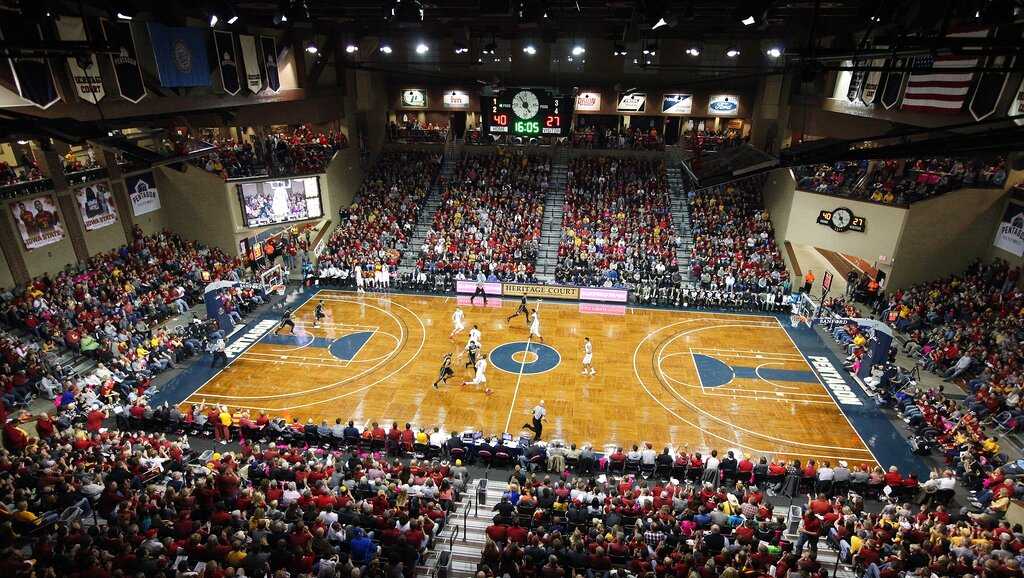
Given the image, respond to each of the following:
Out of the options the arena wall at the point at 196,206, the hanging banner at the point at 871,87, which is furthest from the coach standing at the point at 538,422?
the arena wall at the point at 196,206

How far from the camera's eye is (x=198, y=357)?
21.5m

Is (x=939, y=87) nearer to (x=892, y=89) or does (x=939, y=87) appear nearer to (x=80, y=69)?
(x=892, y=89)

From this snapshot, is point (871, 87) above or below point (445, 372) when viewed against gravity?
above

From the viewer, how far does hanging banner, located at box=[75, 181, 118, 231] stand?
24531 mm

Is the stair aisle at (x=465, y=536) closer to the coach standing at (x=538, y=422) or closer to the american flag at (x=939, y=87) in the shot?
the coach standing at (x=538, y=422)

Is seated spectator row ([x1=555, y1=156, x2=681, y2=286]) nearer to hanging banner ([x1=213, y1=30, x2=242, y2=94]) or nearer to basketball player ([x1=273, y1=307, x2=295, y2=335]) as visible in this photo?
basketball player ([x1=273, y1=307, x2=295, y2=335])

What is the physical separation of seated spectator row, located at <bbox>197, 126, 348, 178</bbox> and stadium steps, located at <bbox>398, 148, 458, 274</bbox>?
5776mm

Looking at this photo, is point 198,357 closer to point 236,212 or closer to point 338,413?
point 338,413

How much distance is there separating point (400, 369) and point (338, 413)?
323 cm

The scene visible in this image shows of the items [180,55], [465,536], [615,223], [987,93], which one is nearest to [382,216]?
[180,55]

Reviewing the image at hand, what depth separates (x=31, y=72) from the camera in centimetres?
1848

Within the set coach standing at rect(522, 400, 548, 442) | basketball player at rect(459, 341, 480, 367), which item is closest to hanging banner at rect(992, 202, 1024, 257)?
coach standing at rect(522, 400, 548, 442)

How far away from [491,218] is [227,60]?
1436 centimetres

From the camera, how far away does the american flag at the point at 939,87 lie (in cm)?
1964
